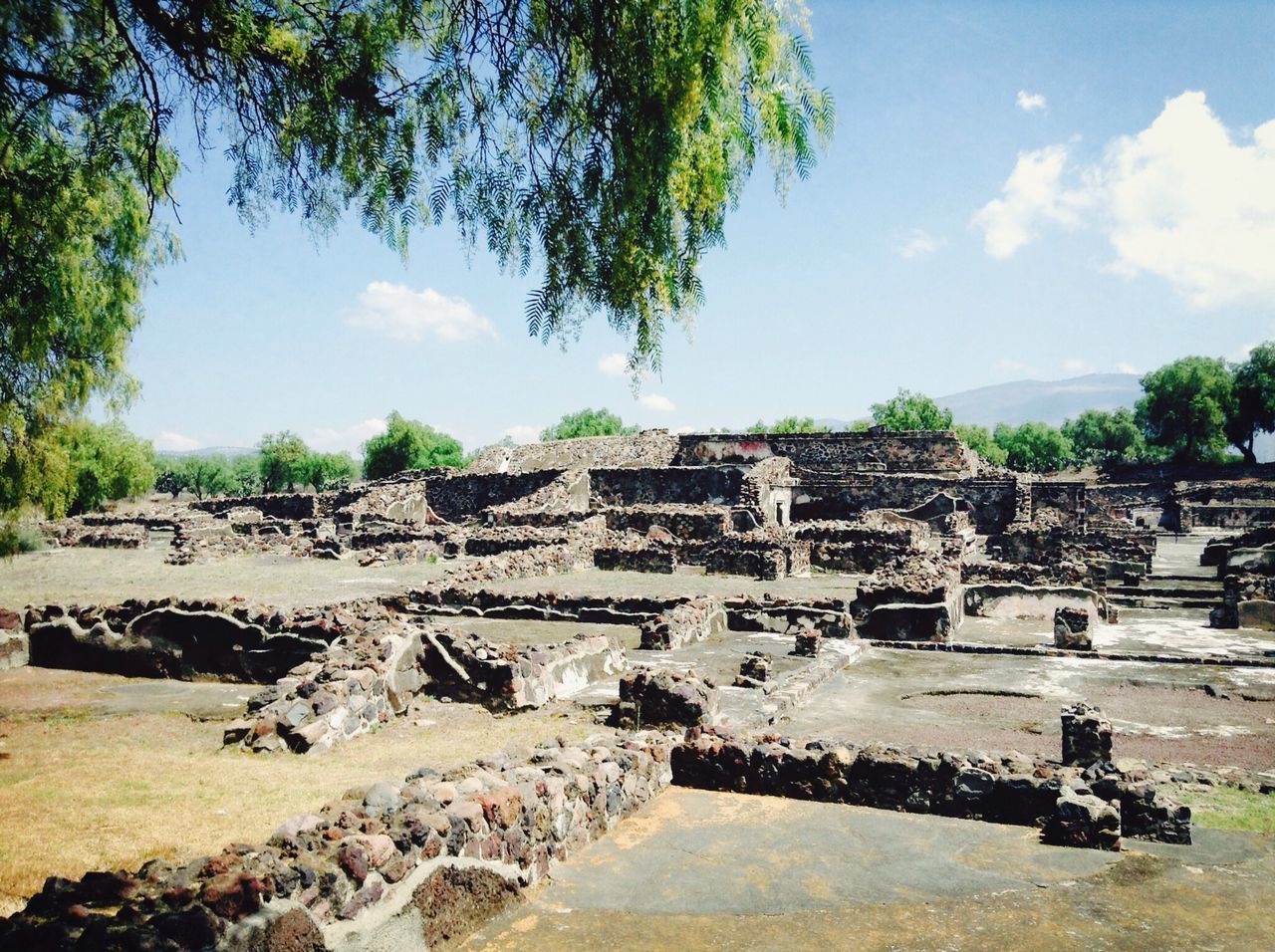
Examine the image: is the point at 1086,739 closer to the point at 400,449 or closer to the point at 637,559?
the point at 637,559

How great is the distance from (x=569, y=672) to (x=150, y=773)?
4.95 metres

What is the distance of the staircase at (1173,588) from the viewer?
64.8 feet

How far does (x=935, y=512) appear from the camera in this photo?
34.0 metres

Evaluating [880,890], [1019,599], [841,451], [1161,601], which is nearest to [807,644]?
[1019,599]

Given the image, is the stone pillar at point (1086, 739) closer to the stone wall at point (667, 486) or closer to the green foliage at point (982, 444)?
the stone wall at point (667, 486)

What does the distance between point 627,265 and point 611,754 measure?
3.38 m

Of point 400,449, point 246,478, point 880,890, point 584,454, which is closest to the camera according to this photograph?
point 880,890

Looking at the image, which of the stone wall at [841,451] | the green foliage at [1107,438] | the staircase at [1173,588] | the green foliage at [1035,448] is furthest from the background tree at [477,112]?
the green foliage at [1035,448]

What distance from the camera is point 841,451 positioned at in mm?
39281

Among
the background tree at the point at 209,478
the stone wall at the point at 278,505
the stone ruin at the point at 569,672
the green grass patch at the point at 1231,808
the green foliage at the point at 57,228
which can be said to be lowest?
the green grass patch at the point at 1231,808

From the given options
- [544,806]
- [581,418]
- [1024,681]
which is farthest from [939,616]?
[581,418]

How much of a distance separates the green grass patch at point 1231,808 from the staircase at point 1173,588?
42.6 feet

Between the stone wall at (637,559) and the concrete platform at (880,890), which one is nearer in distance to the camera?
the concrete platform at (880,890)

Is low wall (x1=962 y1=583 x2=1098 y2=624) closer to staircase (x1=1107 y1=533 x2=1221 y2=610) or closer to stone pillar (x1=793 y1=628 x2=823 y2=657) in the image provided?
staircase (x1=1107 y1=533 x2=1221 y2=610)
